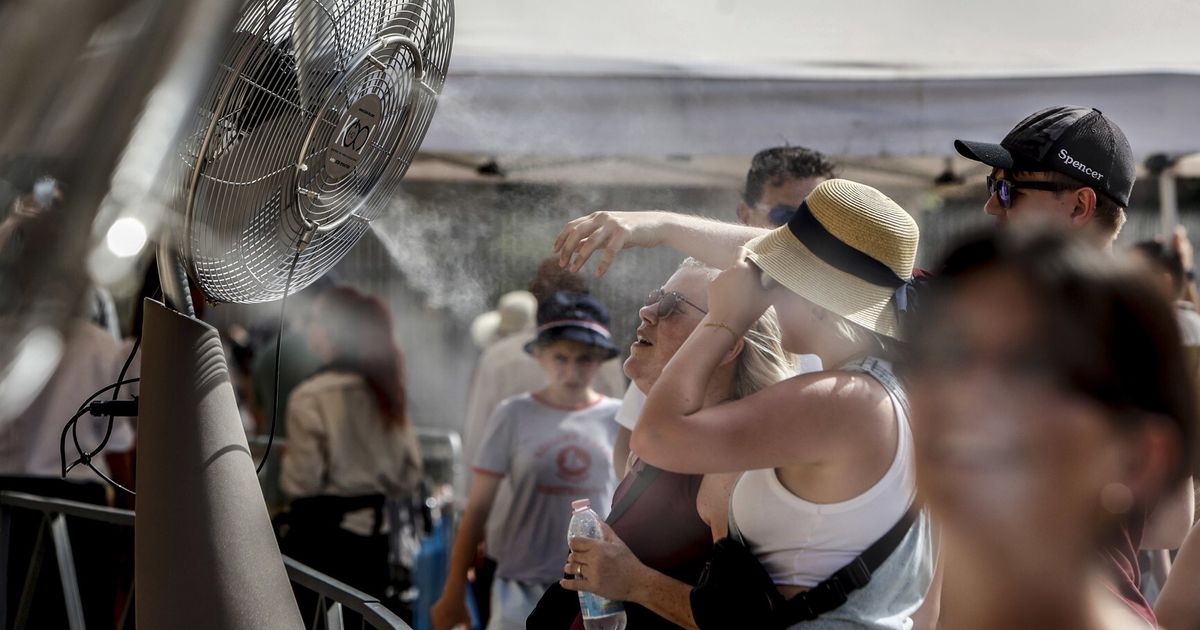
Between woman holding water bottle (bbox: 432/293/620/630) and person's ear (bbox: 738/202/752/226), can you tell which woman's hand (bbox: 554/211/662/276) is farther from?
woman holding water bottle (bbox: 432/293/620/630)

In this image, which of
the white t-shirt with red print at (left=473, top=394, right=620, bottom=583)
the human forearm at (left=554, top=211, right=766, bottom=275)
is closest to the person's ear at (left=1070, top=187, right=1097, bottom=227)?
the human forearm at (left=554, top=211, right=766, bottom=275)

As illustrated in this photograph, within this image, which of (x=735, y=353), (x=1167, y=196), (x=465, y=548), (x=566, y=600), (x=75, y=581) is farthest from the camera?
(x=1167, y=196)

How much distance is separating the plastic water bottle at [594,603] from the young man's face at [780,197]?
110 centimetres

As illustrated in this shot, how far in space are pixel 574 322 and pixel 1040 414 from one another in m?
3.13

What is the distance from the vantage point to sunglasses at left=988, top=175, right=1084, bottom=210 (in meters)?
2.30

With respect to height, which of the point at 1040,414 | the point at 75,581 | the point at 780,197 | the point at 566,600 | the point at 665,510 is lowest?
the point at 75,581

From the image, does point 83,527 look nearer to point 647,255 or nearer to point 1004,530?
point 647,255

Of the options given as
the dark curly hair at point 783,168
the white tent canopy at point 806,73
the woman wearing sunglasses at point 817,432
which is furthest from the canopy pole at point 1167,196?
the woman wearing sunglasses at point 817,432

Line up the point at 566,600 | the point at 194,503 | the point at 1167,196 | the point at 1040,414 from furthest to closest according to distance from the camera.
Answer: the point at 1167,196 < the point at 566,600 < the point at 194,503 < the point at 1040,414

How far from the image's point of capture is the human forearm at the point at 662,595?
7.02ft

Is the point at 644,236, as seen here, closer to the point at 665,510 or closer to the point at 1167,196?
the point at 665,510

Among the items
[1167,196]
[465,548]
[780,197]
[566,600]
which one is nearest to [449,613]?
[465,548]

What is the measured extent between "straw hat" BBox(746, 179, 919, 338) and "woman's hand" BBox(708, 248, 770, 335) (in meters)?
0.03

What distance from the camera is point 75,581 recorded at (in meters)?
3.14
